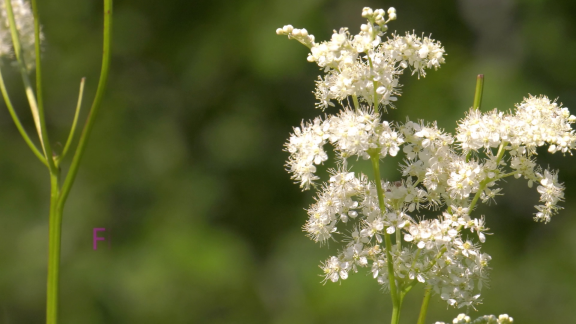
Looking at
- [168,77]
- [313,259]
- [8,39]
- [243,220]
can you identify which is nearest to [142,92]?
[168,77]

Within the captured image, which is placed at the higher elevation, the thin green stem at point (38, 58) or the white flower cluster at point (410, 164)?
the thin green stem at point (38, 58)

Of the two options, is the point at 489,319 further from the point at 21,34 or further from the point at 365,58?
the point at 21,34

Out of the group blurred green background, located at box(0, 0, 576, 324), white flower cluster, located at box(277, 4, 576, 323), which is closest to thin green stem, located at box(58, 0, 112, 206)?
white flower cluster, located at box(277, 4, 576, 323)

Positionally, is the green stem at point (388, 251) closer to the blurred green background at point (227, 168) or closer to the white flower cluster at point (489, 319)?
the white flower cluster at point (489, 319)

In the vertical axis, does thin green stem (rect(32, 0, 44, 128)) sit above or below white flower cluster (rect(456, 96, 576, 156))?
above

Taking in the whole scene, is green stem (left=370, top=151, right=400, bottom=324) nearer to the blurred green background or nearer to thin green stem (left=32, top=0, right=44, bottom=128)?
thin green stem (left=32, top=0, right=44, bottom=128)

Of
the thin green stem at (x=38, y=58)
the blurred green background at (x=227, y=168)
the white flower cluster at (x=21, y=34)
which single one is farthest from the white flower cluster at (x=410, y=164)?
the blurred green background at (x=227, y=168)

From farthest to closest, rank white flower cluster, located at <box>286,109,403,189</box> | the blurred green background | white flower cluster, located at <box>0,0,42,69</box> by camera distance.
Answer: the blurred green background
white flower cluster, located at <box>0,0,42,69</box>
white flower cluster, located at <box>286,109,403,189</box>

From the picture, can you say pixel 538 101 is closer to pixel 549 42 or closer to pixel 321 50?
pixel 321 50
